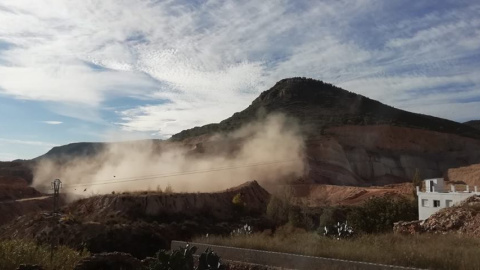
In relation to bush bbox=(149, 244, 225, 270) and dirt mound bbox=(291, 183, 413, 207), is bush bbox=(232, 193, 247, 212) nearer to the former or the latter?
dirt mound bbox=(291, 183, 413, 207)

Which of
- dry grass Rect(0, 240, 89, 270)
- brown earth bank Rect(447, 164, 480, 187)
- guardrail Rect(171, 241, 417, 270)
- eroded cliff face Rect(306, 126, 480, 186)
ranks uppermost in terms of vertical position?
eroded cliff face Rect(306, 126, 480, 186)

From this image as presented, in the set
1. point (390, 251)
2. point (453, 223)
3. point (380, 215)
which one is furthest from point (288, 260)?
point (380, 215)

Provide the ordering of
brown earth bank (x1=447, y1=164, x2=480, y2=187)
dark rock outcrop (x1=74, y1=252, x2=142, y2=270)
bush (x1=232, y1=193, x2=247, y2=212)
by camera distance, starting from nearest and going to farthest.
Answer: dark rock outcrop (x1=74, y1=252, x2=142, y2=270) < bush (x1=232, y1=193, x2=247, y2=212) < brown earth bank (x1=447, y1=164, x2=480, y2=187)

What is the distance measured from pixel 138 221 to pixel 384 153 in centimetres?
5378

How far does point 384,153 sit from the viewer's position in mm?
80875

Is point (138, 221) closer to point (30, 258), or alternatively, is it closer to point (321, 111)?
point (30, 258)

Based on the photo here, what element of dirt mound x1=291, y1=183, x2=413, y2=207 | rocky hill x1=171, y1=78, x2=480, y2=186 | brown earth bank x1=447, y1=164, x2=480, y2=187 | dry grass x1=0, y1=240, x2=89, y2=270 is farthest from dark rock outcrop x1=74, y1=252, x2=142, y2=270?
brown earth bank x1=447, y1=164, x2=480, y2=187

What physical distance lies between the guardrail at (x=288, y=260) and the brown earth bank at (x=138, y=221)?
18829mm

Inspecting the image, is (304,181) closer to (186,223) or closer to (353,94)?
(186,223)

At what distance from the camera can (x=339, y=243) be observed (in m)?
12.4

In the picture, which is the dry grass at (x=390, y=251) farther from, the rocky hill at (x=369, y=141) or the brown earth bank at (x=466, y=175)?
the brown earth bank at (x=466, y=175)

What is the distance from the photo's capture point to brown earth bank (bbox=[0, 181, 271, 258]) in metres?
32.8

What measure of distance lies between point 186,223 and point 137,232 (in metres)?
4.58

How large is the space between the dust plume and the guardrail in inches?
1790
